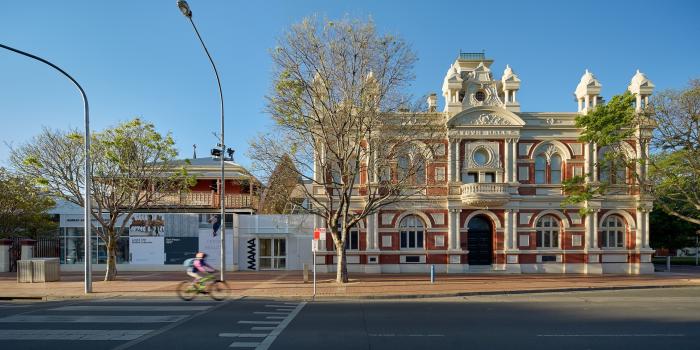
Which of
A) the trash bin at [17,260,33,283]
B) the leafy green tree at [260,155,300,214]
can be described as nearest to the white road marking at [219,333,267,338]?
the leafy green tree at [260,155,300,214]

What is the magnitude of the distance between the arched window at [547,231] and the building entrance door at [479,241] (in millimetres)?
2912

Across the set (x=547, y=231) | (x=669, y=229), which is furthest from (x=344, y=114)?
(x=669, y=229)

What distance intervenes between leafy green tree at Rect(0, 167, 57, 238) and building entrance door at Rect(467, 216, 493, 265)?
24.8 m

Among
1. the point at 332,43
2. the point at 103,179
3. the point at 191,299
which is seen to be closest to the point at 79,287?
the point at 103,179

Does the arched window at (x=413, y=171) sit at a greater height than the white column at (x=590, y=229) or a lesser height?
greater

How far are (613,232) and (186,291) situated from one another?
24665mm

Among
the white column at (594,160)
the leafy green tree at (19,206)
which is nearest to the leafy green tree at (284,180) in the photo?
the leafy green tree at (19,206)

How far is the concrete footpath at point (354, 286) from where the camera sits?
57.5 ft

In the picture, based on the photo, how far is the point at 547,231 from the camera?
91.4 feet

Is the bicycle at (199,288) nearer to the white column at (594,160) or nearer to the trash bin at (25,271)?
the trash bin at (25,271)

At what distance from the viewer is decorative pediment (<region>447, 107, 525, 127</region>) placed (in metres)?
27.0

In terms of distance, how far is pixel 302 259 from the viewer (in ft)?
95.8

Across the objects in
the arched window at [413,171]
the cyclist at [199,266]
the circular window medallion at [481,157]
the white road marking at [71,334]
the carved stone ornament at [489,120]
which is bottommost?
the white road marking at [71,334]

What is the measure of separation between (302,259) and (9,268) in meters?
17.7
